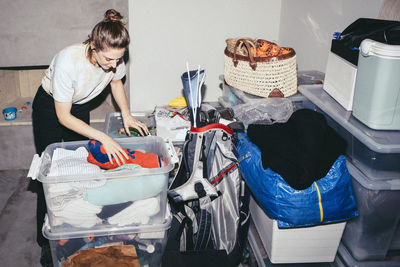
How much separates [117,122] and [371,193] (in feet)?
4.98

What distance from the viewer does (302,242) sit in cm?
151

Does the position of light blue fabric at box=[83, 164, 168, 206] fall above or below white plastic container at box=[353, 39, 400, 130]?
below

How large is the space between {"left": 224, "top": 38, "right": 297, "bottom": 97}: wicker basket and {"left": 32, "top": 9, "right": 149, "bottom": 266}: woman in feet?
2.02

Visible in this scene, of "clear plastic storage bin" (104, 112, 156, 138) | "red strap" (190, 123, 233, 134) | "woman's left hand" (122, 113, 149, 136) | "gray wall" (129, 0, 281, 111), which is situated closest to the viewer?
"red strap" (190, 123, 233, 134)

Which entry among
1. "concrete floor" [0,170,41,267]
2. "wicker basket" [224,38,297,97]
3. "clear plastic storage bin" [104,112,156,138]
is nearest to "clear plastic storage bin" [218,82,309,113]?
"wicker basket" [224,38,297,97]

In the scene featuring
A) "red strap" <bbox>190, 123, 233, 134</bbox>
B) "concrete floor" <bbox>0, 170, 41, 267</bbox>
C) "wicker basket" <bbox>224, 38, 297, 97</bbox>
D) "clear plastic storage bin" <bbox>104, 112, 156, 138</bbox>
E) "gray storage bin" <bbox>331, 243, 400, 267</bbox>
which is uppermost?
"wicker basket" <bbox>224, 38, 297, 97</bbox>

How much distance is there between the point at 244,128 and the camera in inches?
71.2

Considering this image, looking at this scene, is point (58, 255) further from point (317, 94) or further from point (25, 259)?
point (317, 94)

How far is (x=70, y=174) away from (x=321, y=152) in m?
0.93

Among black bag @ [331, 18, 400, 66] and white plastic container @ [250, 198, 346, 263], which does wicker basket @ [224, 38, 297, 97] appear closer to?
black bag @ [331, 18, 400, 66]

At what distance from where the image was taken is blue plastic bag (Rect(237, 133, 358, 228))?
1367 mm

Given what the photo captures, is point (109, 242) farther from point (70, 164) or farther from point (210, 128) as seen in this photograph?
point (210, 128)

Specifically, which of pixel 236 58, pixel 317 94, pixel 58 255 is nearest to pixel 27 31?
pixel 236 58

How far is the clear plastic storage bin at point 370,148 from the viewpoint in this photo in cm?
121
